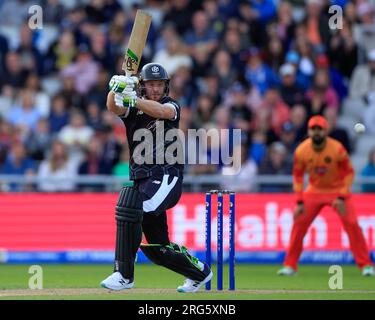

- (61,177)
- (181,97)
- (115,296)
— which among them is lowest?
(115,296)

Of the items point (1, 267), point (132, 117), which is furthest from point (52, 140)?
point (132, 117)

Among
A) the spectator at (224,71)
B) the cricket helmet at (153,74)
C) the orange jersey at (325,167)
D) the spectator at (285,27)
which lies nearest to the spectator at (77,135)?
the spectator at (224,71)

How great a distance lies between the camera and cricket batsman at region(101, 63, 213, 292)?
38.1ft

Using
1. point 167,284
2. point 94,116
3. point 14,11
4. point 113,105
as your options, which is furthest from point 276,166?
point 113,105

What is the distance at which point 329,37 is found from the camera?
21.0 m

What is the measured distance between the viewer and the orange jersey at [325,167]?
630 inches

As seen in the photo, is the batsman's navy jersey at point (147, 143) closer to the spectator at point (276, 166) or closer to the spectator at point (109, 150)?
the spectator at point (276, 166)

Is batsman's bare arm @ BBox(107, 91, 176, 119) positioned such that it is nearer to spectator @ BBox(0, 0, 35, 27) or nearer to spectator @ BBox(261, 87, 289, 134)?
spectator @ BBox(261, 87, 289, 134)

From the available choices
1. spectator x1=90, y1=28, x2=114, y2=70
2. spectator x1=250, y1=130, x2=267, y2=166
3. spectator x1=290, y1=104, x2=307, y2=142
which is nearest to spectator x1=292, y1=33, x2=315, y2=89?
spectator x1=290, y1=104, x2=307, y2=142

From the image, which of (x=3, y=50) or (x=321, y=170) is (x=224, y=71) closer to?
(x=3, y=50)

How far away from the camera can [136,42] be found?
38.4ft

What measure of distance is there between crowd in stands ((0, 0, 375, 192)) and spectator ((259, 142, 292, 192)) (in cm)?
2

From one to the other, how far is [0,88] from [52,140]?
1.89 meters

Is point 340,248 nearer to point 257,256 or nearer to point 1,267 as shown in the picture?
point 257,256
